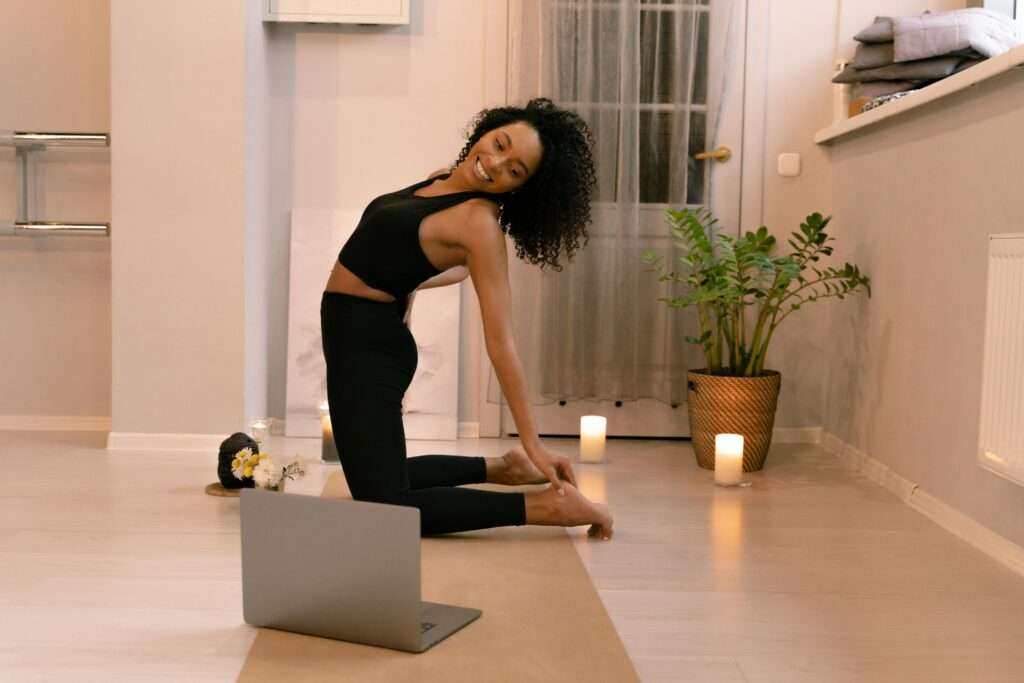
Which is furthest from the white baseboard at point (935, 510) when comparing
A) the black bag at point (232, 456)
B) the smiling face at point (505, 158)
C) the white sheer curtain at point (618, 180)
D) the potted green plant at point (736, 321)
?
the black bag at point (232, 456)

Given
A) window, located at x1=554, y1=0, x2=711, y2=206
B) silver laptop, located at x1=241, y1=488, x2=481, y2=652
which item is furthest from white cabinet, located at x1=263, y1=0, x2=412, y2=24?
silver laptop, located at x1=241, y1=488, x2=481, y2=652

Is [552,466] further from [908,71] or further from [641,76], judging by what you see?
[641,76]

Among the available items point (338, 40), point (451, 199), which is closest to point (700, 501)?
point (451, 199)

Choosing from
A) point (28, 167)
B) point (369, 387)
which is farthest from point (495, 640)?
point (28, 167)

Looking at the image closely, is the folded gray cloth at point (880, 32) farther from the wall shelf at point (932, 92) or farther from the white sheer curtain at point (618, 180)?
the white sheer curtain at point (618, 180)

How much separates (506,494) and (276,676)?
36.7 inches

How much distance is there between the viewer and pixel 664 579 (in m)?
2.47

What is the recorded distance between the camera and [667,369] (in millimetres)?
4090

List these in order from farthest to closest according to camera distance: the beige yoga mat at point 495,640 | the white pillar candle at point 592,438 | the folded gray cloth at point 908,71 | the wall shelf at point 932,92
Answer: the white pillar candle at point 592,438 → the folded gray cloth at point 908,71 → the wall shelf at point 932,92 → the beige yoga mat at point 495,640

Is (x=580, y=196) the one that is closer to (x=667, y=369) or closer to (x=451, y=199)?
(x=451, y=199)

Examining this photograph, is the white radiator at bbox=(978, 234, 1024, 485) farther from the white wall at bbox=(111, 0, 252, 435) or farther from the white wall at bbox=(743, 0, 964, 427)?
the white wall at bbox=(111, 0, 252, 435)

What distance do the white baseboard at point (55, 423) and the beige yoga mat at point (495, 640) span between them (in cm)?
200

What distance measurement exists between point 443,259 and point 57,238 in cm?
221

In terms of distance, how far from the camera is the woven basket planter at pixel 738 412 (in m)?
3.60
